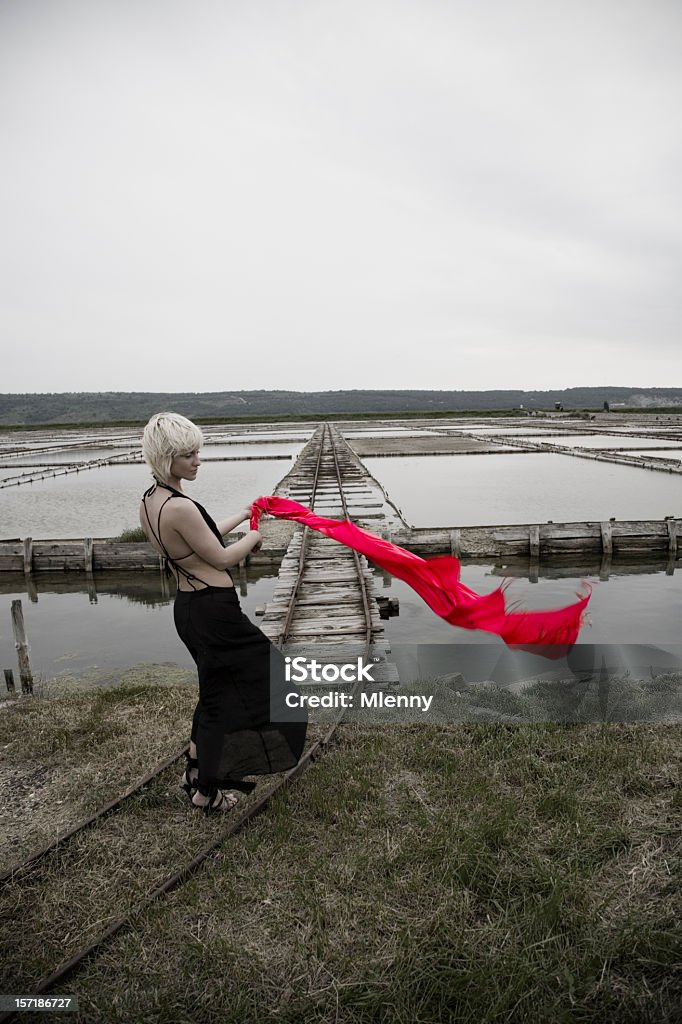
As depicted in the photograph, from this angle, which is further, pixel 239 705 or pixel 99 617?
pixel 99 617

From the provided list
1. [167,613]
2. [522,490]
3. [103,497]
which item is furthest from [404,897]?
[103,497]

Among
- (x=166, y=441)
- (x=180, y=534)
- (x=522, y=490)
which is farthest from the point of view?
(x=522, y=490)

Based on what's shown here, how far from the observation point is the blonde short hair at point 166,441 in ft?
11.8

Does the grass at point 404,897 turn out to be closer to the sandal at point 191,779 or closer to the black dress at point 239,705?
the sandal at point 191,779

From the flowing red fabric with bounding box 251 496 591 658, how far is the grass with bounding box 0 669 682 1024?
104 cm

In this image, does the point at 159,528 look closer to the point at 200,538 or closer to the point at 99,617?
the point at 200,538

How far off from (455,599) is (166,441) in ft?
8.23

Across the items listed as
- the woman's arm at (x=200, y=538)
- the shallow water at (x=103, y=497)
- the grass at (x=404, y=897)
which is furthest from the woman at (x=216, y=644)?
the shallow water at (x=103, y=497)

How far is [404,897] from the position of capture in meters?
3.63

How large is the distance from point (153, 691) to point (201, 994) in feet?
14.7

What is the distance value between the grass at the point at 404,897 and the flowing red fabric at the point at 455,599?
3.41ft

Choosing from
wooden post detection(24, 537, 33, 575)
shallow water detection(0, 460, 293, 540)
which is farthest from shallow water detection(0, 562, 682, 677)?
shallow water detection(0, 460, 293, 540)

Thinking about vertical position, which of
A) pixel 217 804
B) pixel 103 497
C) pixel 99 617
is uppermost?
pixel 103 497

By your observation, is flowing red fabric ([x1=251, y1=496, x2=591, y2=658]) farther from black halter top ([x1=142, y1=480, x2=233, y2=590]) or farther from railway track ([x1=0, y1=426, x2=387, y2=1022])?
railway track ([x1=0, y1=426, x2=387, y2=1022])
